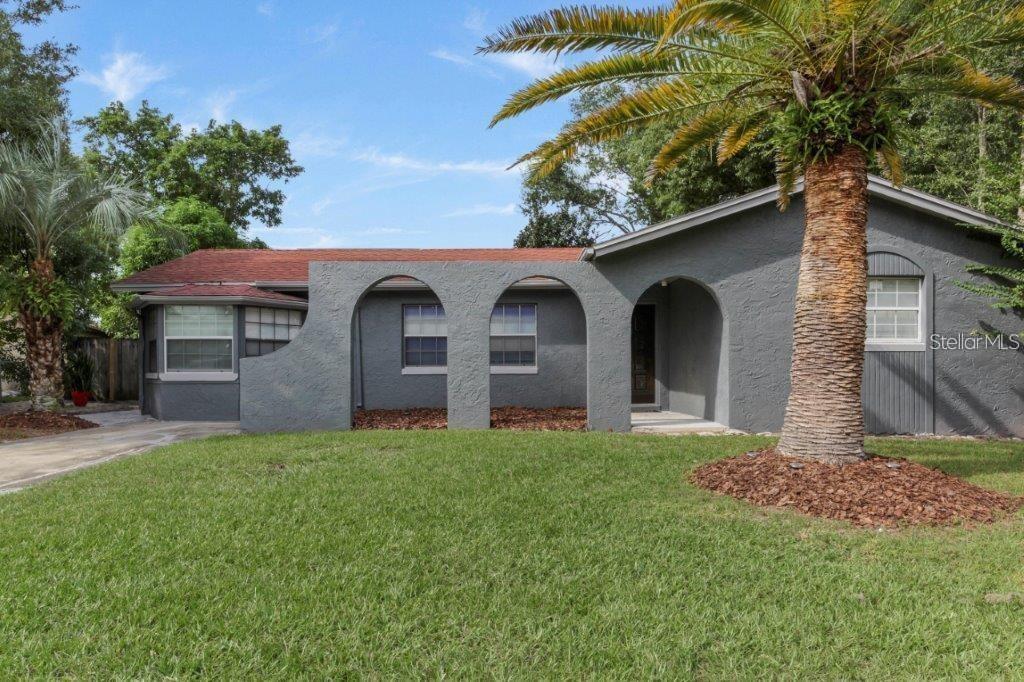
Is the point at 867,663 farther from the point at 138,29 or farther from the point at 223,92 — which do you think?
the point at 223,92

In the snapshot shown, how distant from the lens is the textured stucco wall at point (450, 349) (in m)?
11.5

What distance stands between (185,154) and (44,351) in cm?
2021

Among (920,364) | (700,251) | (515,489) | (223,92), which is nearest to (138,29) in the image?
(223,92)

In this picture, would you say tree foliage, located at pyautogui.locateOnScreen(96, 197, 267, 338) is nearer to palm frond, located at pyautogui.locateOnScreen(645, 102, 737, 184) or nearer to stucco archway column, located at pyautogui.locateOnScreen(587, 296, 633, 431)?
stucco archway column, located at pyautogui.locateOnScreen(587, 296, 633, 431)

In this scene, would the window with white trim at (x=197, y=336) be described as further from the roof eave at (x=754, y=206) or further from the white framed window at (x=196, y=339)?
the roof eave at (x=754, y=206)

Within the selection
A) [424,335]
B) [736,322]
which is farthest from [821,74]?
[424,335]

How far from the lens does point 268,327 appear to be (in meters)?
14.9

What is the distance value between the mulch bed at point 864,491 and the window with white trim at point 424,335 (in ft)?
30.1

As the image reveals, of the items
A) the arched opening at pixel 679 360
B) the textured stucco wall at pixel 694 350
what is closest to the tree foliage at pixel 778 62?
the arched opening at pixel 679 360

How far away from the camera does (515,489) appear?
6703mm

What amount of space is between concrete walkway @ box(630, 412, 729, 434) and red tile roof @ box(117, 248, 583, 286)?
4.34 meters

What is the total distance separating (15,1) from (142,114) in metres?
10.2

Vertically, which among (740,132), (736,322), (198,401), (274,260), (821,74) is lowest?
(198,401)

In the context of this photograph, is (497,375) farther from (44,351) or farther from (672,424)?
(44,351)
